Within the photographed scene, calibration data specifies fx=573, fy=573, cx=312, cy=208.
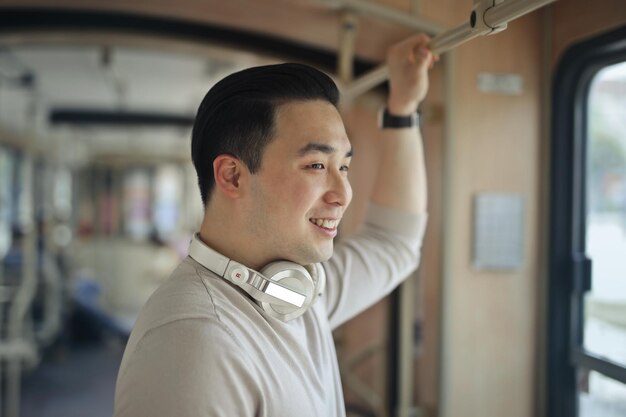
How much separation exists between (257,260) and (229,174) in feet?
0.62

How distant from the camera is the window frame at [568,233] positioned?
2.06 m

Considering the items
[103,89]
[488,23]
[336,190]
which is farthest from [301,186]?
[103,89]

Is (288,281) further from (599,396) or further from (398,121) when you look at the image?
(599,396)

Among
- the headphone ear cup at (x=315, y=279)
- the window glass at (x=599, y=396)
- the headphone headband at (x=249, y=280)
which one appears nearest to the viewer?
the headphone headband at (x=249, y=280)

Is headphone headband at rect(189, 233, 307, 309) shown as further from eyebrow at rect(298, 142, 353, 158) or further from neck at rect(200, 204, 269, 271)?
eyebrow at rect(298, 142, 353, 158)

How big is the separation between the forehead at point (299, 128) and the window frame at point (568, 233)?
49.0 inches

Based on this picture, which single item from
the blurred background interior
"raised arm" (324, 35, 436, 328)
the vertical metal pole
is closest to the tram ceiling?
the blurred background interior

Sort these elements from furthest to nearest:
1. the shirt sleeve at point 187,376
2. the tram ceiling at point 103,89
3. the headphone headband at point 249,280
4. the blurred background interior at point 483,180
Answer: the tram ceiling at point 103,89, the blurred background interior at point 483,180, the headphone headband at point 249,280, the shirt sleeve at point 187,376

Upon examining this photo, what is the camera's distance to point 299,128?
1.14 m

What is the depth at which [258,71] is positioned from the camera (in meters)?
1.17

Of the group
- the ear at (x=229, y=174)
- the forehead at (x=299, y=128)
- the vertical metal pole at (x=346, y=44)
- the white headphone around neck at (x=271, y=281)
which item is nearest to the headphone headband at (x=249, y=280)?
the white headphone around neck at (x=271, y=281)

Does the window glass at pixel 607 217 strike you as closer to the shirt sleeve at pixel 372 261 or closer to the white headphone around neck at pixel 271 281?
the shirt sleeve at pixel 372 261

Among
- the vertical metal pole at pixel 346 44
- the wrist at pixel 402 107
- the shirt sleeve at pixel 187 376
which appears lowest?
the shirt sleeve at pixel 187 376

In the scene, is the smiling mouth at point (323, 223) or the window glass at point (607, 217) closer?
the smiling mouth at point (323, 223)
